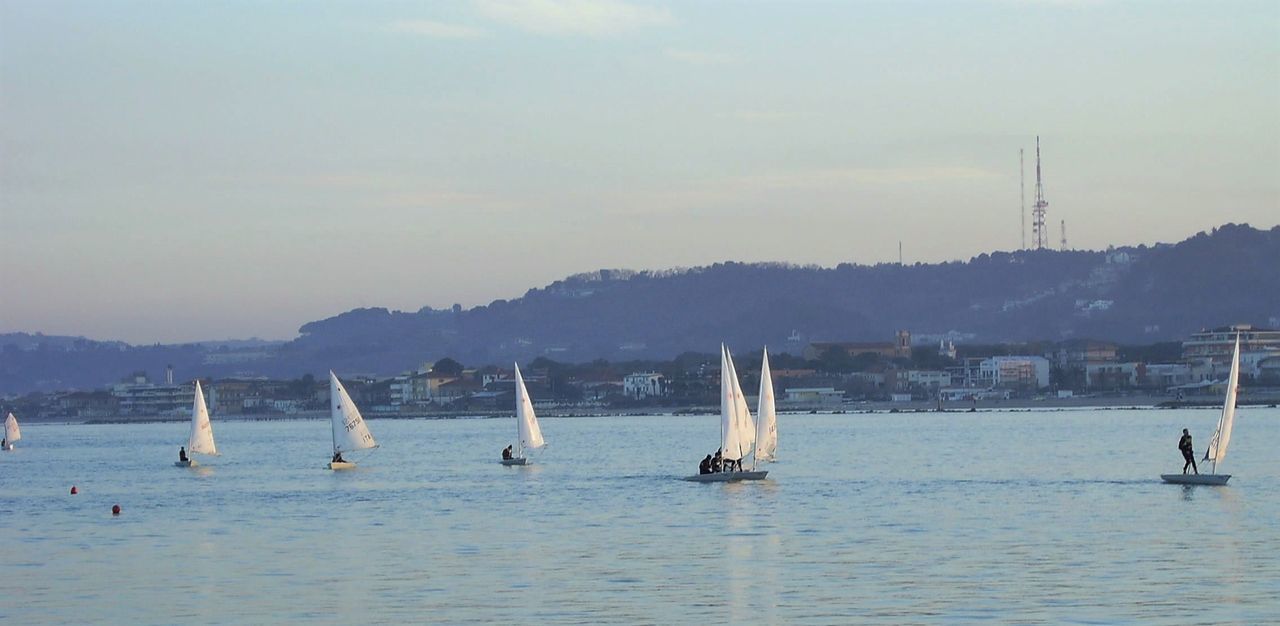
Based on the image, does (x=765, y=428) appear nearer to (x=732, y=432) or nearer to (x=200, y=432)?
(x=732, y=432)

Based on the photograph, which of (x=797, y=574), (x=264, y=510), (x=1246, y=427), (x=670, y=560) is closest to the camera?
(x=797, y=574)

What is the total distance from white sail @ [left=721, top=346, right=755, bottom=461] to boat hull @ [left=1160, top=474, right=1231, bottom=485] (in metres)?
14.1

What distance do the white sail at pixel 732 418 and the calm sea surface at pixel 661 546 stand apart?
6.11 feet

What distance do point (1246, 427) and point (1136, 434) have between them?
11.8m

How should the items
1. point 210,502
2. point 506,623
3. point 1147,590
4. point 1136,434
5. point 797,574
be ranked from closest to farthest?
1. point 506,623
2. point 1147,590
3. point 797,574
4. point 210,502
5. point 1136,434

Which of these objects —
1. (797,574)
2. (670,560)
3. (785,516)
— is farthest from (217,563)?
(785,516)

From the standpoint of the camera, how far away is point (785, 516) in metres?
51.9

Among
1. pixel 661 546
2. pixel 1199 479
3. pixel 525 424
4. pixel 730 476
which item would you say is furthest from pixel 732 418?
pixel 525 424

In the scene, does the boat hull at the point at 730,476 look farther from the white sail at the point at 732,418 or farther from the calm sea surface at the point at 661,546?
the white sail at the point at 732,418

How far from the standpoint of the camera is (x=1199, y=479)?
58.6 meters

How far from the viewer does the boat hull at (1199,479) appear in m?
58.1

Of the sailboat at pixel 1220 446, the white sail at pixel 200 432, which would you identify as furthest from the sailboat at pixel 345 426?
the sailboat at pixel 1220 446

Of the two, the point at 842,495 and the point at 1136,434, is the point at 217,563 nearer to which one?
the point at 842,495

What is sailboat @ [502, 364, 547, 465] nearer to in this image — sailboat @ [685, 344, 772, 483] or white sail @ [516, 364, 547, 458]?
white sail @ [516, 364, 547, 458]
